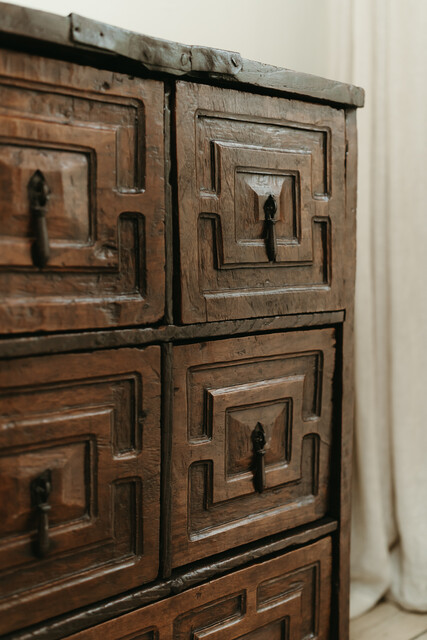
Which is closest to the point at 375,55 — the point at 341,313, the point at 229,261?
the point at 341,313

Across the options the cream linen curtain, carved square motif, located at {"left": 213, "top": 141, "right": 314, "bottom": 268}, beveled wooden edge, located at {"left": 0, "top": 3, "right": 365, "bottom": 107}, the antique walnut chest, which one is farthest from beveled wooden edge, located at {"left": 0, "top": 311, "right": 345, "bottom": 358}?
the cream linen curtain

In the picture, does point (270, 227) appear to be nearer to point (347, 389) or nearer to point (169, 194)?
point (169, 194)

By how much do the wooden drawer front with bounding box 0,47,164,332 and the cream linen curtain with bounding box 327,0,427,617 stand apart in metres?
0.90

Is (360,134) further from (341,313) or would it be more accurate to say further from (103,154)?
(103,154)

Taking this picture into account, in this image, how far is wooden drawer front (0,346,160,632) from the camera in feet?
2.64

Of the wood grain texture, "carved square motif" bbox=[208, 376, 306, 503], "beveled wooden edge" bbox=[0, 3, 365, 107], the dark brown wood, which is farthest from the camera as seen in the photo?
the wood grain texture

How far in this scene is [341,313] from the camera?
117 centimetres

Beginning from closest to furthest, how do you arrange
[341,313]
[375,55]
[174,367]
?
[174,367] < [341,313] < [375,55]

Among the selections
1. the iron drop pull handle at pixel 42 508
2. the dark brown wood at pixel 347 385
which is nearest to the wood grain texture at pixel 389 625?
the dark brown wood at pixel 347 385

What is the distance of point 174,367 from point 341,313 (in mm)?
394

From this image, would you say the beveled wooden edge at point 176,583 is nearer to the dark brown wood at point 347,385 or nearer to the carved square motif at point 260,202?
the dark brown wood at point 347,385

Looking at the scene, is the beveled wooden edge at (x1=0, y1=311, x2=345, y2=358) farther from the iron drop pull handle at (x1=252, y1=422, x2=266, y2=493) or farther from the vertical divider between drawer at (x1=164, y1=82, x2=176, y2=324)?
the iron drop pull handle at (x1=252, y1=422, x2=266, y2=493)

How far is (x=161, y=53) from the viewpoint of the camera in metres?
0.87

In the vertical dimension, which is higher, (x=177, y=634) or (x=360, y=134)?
(x=360, y=134)
